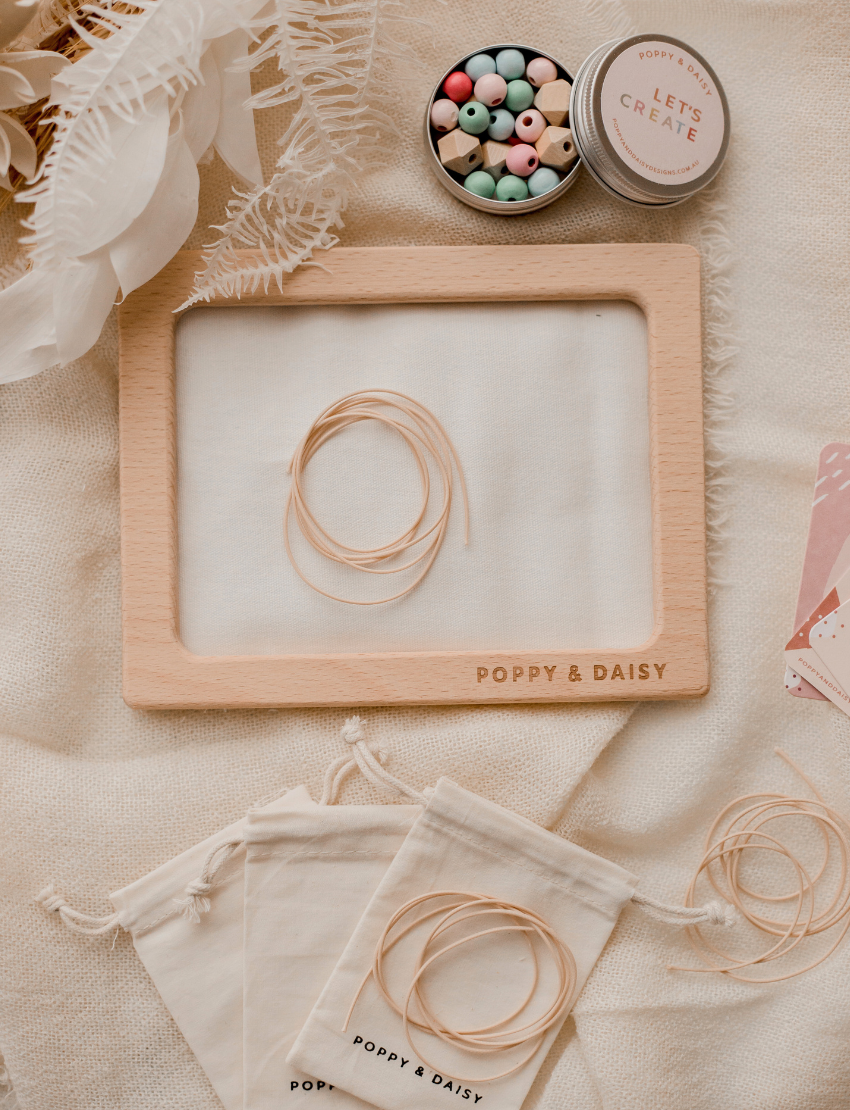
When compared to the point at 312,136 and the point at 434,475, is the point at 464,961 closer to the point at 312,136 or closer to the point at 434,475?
the point at 434,475

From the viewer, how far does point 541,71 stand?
63 centimetres

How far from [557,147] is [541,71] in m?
0.06

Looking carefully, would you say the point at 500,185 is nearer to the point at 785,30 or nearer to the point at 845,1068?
the point at 785,30

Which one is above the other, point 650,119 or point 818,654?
point 650,119

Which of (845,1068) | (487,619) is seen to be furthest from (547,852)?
(845,1068)

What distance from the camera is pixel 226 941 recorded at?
0.64m

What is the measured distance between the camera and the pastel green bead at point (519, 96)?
0.62 meters

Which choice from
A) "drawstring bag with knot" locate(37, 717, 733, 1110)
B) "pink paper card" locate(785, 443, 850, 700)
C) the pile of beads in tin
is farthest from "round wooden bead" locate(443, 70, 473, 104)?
"drawstring bag with knot" locate(37, 717, 733, 1110)

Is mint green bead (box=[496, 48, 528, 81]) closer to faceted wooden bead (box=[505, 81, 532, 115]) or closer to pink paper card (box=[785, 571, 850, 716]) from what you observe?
faceted wooden bead (box=[505, 81, 532, 115])

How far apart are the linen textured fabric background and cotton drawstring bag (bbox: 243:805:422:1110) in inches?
1.5

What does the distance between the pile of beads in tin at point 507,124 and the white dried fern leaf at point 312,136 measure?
0.17 feet

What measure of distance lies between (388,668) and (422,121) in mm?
444

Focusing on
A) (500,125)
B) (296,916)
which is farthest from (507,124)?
(296,916)

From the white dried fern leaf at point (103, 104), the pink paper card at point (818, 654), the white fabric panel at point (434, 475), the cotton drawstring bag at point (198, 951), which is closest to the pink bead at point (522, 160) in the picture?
the white fabric panel at point (434, 475)
